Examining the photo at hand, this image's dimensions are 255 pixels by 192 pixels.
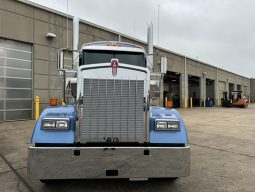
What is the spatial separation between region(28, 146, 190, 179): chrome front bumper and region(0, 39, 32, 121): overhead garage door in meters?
11.9

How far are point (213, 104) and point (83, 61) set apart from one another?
37.1m

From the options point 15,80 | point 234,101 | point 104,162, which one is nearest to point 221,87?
point 234,101

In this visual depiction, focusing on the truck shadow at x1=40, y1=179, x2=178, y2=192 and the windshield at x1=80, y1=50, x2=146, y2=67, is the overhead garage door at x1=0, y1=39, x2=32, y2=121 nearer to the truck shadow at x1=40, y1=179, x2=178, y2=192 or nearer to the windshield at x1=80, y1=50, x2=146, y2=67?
the windshield at x1=80, y1=50, x2=146, y2=67

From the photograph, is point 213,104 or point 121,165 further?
point 213,104

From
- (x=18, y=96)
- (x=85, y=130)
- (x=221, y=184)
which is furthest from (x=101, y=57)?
(x=18, y=96)

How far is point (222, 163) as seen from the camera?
5809 millimetres

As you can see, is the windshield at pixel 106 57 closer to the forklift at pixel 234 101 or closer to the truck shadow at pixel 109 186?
the truck shadow at pixel 109 186

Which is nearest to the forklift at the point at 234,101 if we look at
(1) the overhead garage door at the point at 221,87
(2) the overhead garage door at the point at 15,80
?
(1) the overhead garage door at the point at 221,87

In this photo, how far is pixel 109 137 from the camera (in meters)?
3.61

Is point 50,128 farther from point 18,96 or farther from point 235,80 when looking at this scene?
point 235,80

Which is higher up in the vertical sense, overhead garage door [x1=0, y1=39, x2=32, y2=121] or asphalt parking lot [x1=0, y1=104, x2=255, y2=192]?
overhead garage door [x1=0, y1=39, x2=32, y2=121]

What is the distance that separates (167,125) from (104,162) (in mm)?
1089

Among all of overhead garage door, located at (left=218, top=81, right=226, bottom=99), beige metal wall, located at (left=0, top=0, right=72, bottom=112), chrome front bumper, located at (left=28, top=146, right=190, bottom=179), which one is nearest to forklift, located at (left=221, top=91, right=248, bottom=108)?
overhead garage door, located at (left=218, top=81, right=226, bottom=99)

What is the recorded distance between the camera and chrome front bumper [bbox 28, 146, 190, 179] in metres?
3.40
